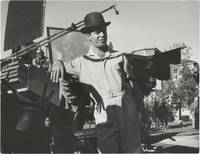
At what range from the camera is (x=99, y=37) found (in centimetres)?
321

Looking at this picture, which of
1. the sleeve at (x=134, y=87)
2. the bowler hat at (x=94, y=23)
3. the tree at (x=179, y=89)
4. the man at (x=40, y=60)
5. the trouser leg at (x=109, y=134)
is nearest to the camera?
the trouser leg at (x=109, y=134)

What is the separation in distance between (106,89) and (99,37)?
1.62ft

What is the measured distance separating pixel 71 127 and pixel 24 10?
11.1 ft

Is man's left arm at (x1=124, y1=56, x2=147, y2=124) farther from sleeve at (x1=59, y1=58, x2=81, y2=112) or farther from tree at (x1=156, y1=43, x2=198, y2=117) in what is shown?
tree at (x1=156, y1=43, x2=198, y2=117)

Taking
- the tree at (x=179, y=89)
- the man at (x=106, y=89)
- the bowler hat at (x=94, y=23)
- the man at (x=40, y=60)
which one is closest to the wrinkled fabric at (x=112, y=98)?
the man at (x=106, y=89)

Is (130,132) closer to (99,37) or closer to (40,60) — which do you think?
(99,37)

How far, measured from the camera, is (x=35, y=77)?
7.24 metres

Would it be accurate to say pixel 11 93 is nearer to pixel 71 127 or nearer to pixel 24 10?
pixel 71 127

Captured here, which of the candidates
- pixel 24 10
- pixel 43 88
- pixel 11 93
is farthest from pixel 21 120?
pixel 24 10

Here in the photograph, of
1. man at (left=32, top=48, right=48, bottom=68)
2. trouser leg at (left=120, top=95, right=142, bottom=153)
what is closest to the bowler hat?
trouser leg at (left=120, top=95, right=142, bottom=153)

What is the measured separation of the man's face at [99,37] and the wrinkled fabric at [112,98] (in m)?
0.10

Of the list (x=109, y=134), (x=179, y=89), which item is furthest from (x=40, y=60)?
(x=179, y=89)

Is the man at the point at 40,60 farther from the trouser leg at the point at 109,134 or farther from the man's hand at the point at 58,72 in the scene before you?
the trouser leg at the point at 109,134

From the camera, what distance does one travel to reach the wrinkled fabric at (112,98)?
114 inches
